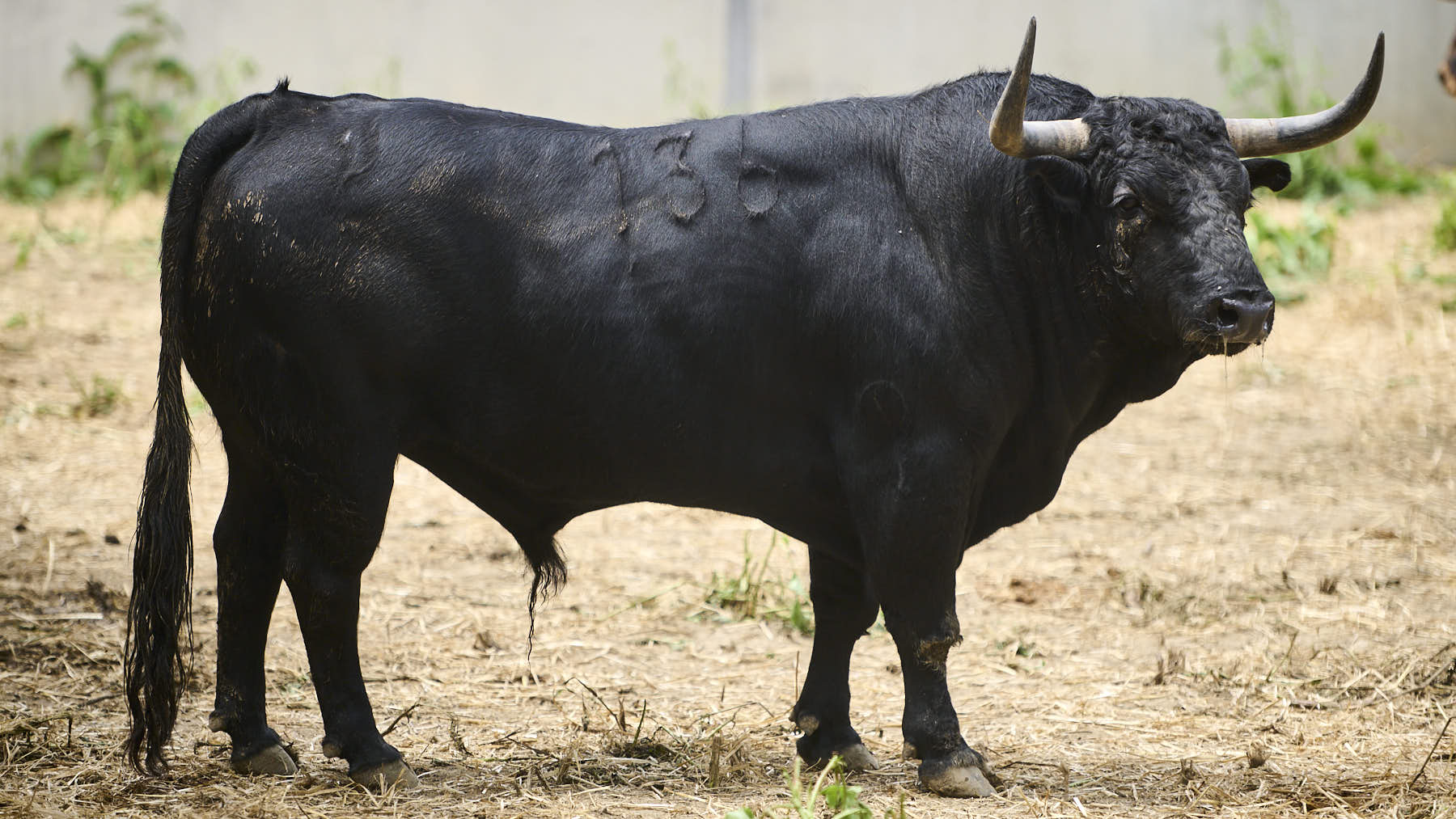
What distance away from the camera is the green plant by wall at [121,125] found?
13008mm

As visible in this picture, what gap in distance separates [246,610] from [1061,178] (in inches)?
103

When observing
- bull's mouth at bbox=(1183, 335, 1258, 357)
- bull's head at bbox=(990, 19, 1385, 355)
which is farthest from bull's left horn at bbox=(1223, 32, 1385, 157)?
bull's mouth at bbox=(1183, 335, 1258, 357)

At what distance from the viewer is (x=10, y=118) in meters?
13.4

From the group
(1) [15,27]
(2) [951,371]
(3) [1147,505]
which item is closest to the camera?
(2) [951,371]

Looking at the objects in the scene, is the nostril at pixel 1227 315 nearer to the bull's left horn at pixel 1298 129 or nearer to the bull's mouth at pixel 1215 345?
the bull's mouth at pixel 1215 345

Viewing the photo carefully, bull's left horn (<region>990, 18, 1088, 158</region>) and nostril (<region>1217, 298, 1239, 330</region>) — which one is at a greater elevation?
bull's left horn (<region>990, 18, 1088, 158</region>)

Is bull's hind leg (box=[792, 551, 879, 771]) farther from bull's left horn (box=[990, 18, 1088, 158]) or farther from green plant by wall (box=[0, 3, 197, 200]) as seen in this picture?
green plant by wall (box=[0, 3, 197, 200])

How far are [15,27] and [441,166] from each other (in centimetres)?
1128

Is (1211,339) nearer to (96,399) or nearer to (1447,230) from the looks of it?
(96,399)

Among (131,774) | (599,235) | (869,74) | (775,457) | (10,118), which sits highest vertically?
(869,74)

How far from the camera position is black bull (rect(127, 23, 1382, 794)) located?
3.89 metres

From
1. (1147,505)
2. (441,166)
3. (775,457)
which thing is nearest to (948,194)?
(775,457)

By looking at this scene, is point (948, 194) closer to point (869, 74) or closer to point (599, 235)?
point (599, 235)

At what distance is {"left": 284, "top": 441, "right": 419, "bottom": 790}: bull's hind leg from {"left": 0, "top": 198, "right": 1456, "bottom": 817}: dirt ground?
12cm
